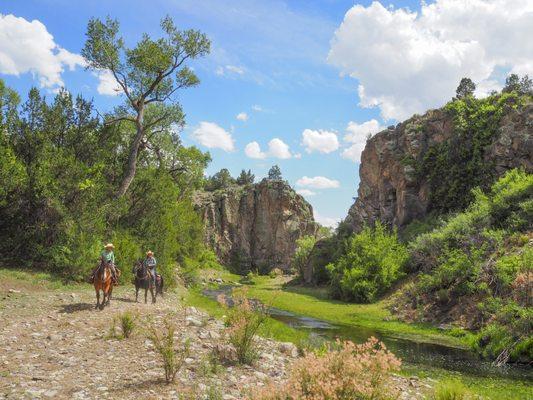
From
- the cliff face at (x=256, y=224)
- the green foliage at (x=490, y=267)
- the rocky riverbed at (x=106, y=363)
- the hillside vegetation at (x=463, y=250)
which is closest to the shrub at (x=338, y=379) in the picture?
the rocky riverbed at (x=106, y=363)

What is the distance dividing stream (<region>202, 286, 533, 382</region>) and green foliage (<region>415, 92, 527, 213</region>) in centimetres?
3179

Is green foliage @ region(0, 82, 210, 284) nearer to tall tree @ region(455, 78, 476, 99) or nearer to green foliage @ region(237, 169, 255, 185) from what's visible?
tall tree @ region(455, 78, 476, 99)

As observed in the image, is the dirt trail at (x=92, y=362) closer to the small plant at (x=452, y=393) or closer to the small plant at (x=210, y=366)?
the small plant at (x=210, y=366)

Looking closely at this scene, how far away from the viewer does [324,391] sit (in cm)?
714

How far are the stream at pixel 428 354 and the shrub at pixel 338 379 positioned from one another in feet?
26.1

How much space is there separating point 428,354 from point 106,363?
16.8 metres

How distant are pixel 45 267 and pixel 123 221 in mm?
10236

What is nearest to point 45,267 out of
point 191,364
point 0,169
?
point 0,169

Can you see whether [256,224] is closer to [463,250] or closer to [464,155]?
[464,155]

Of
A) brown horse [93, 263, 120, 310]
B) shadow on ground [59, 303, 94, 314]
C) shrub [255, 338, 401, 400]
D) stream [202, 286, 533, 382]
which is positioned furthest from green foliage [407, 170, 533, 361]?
shadow on ground [59, 303, 94, 314]

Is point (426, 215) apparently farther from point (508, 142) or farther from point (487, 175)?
point (508, 142)

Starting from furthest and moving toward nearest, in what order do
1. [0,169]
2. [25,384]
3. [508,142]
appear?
[508,142]
[0,169]
[25,384]

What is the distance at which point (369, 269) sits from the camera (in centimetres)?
4919

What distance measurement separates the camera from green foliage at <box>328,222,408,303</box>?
47156 mm
